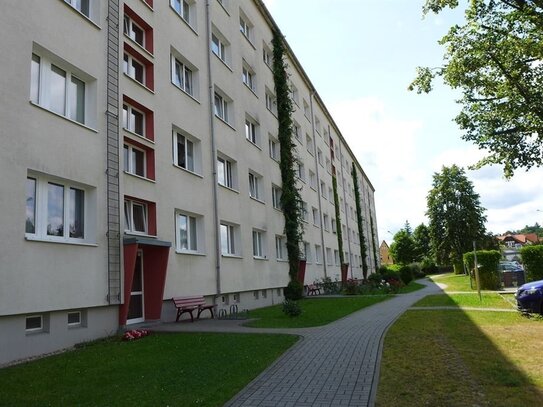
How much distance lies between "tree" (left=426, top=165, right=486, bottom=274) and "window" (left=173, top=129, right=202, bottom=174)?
5635cm

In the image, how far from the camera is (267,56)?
27984 mm

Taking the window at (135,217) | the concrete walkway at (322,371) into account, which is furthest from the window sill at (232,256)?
the concrete walkway at (322,371)

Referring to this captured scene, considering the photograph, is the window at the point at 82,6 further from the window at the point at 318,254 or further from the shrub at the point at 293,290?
the window at the point at 318,254

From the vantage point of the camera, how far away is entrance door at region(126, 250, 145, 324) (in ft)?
42.4

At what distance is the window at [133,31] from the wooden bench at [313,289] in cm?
1866

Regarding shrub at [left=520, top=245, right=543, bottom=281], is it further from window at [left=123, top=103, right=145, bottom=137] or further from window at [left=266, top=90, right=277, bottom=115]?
window at [left=123, top=103, right=145, bottom=137]

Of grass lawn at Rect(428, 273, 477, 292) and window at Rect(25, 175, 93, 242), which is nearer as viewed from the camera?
window at Rect(25, 175, 93, 242)

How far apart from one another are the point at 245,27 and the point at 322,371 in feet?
70.3

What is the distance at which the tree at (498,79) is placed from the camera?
18766 millimetres

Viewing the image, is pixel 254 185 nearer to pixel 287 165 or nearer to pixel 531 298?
pixel 287 165

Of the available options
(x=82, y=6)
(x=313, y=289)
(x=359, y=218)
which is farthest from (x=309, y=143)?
(x=82, y=6)

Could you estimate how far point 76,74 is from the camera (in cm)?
1144

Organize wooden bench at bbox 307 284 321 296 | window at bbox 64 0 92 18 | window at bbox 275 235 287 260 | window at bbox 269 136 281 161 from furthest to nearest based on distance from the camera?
wooden bench at bbox 307 284 321 296
window at bbox 269 136 281 161
window at bbox 275 235 287 260
window at bbox 64 0 92 18

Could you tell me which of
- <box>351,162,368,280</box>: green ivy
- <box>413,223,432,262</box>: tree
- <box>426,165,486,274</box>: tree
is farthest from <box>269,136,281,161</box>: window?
<box>413,223,432,262</box>: tree
